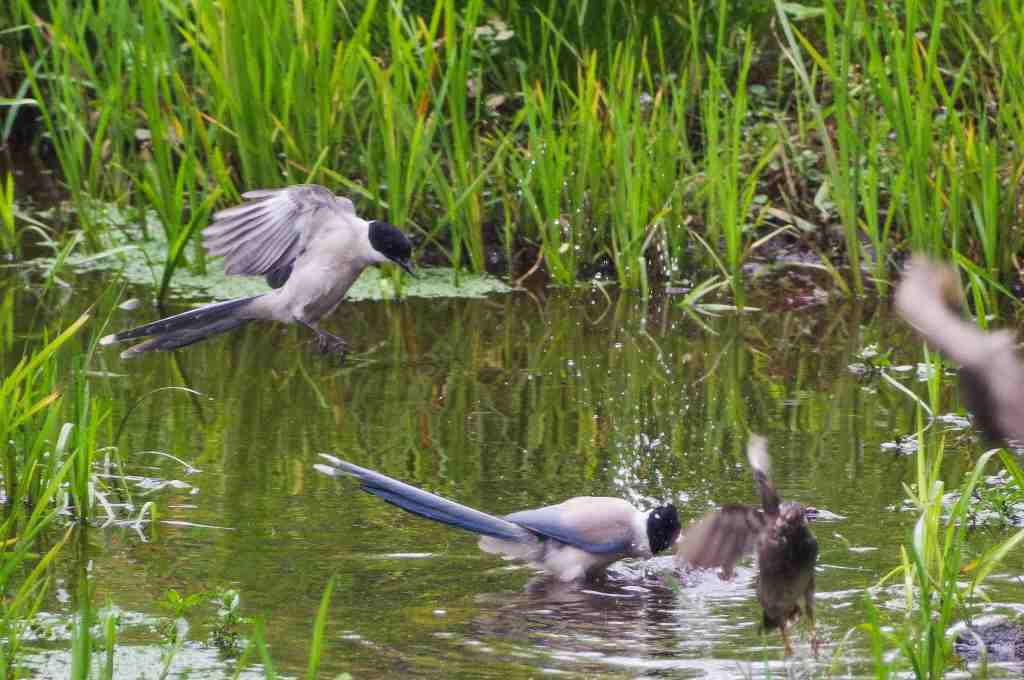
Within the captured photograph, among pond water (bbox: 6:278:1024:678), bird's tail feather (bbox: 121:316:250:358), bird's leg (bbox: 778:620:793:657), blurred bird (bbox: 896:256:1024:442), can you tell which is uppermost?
blurred bird (bbox: 896:256:1024:442)

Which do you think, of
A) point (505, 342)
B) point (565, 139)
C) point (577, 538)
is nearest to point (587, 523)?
point (577, 538)

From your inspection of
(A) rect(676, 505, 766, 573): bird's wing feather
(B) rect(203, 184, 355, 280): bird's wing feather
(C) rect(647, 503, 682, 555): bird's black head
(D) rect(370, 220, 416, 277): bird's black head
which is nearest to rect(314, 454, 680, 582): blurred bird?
(C) rect(647, 503, 682, 555): bird's black head

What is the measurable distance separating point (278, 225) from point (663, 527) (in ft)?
6.11

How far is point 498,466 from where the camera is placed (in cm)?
529

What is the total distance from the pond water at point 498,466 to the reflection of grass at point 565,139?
1.42 ft

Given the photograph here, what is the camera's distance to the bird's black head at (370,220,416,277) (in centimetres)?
545

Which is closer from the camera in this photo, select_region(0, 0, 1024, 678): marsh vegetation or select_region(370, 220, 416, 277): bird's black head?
select_region(0, 0, 1024, 678): marsh vegetation

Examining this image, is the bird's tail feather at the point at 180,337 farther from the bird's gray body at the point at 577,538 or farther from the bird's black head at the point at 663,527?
the bird's black head at the point at 663,527

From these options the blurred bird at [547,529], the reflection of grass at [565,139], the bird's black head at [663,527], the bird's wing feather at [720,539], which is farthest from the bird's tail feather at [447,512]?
the reflection of grass at [565,139]

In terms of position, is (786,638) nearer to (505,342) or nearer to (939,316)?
(939,316)

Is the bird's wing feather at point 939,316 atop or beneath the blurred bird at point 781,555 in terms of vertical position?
atop

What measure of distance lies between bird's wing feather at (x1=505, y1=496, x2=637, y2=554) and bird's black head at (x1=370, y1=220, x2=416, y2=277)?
1.12 m

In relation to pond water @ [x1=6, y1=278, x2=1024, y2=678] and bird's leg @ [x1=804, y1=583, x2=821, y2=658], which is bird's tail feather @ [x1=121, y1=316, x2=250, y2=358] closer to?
pond water @ [x1=6, y1=278, x2=1024, y2=678]

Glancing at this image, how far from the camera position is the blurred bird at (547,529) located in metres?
4.59
